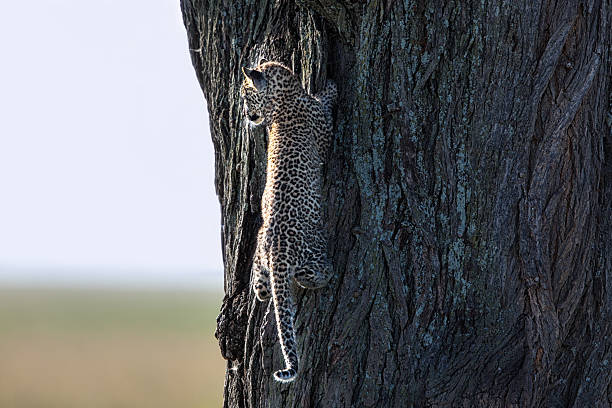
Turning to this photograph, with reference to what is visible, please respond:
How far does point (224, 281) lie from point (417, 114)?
6.28 feet

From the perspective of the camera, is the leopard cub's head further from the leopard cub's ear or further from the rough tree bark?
the rough tree bark

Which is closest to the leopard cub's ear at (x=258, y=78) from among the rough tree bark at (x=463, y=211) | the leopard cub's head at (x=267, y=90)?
the leopard cub's head at (x=267, y=90)

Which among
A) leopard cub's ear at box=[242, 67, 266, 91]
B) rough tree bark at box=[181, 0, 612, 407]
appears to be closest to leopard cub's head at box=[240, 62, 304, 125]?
leopard cub's ear at box=[242, 67, 266, 91]

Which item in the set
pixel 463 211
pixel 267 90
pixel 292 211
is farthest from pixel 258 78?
pixel 463 211

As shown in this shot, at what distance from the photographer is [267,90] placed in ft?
19.2

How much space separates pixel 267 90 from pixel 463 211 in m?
1.54

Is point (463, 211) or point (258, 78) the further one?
point (258, 78)

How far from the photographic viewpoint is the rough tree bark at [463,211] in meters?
5.11

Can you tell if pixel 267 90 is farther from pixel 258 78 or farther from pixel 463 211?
pixel 463 211

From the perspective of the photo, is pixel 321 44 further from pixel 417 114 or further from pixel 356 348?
pixel 356 348

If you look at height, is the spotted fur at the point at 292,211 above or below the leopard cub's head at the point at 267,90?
below

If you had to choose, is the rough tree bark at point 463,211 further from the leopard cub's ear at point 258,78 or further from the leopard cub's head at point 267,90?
the leopard cub's ear at point 258,78

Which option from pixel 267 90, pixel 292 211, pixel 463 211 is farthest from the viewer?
pixel 267 90

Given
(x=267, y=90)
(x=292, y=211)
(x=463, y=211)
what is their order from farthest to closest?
(x=267, y=90) < (x=292, y=211) < (x=463, y=211)
